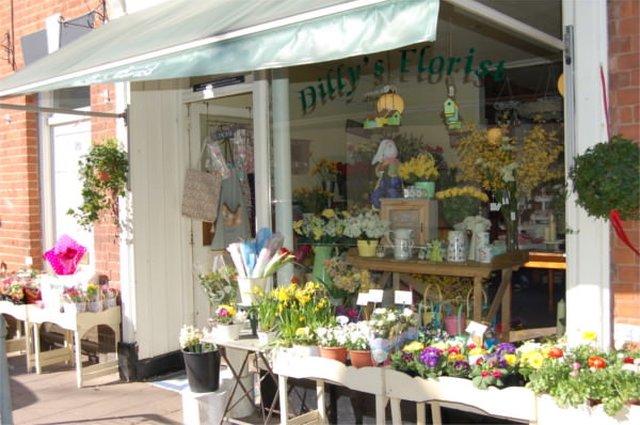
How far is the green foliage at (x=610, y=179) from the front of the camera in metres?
3.10

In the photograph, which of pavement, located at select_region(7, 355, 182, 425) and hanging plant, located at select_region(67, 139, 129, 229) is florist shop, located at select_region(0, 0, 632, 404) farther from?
pavement, located at select_region(7, 355, 182, 425)

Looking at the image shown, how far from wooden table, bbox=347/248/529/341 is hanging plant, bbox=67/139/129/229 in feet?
8.66

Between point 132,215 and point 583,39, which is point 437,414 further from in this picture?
point 132,215

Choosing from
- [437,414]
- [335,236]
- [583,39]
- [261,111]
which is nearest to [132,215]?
[261,111]

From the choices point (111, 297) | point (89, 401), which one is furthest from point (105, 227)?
point (89, 401)

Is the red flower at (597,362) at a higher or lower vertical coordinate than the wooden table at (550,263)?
lower

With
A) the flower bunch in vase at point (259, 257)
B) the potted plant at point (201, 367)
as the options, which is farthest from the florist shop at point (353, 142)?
the potted plant at point (201, 367)

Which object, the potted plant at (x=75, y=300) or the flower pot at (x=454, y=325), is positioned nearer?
the flower pot at (x=454, y=325)

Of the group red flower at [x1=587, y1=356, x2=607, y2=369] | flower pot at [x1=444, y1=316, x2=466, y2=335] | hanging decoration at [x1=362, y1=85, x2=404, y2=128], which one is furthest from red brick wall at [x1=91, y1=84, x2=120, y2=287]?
red flower at [x1=587, y1=356, x2=607, y2=369]

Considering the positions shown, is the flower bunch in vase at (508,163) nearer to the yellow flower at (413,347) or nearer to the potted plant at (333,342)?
the yellow flower at (413,347)

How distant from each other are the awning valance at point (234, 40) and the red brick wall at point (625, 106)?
118 centimetres

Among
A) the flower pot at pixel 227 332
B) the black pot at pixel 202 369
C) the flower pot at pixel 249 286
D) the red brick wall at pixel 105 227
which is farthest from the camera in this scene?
the red brick wall at pixel 105 227

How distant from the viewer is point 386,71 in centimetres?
567

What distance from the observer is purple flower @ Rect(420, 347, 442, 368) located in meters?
3.34
